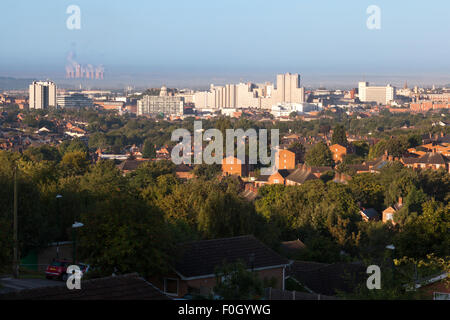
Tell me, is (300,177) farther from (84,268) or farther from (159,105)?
(159,105)

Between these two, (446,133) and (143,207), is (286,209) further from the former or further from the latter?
(446,133)

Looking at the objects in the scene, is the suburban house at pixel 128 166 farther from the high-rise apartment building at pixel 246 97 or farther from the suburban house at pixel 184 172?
the high-rise apartment building at pixel 246 97

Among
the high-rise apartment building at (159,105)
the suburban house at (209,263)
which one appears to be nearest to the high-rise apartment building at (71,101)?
the high-rise apartment building at (159,105)

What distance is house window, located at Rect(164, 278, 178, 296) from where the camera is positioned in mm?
11773

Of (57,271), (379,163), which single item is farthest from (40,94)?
(57,271)

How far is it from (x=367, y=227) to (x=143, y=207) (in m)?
15.7

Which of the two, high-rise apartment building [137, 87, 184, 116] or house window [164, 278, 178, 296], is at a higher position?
high-rise apartment building [137, 87, 184, 116]

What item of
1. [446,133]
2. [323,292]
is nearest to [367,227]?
[323,292]

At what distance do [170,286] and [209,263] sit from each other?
796mm

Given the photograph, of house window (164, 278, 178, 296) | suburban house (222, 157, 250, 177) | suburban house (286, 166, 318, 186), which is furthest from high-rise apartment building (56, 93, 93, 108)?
house window (164, 278, 178, 296)

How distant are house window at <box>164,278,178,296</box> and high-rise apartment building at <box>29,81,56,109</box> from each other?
462ft

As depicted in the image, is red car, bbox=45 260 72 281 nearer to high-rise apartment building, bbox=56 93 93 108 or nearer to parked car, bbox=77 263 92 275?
parked car, bbox=77 263 92 275

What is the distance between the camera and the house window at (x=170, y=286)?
11773 millimetres

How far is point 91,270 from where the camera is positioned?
11.7 metres
